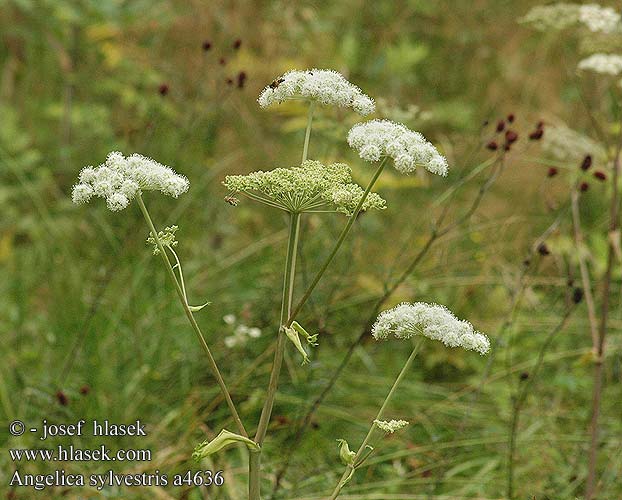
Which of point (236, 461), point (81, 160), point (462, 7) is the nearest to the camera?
point (236, 461)

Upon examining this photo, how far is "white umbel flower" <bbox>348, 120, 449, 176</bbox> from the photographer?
150 centimetres

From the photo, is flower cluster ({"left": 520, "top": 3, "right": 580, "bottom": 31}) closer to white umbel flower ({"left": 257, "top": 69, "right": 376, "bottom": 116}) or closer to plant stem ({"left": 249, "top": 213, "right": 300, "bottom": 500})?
white umbel flower ({"left": 257, "top": 69, "right": 376, "bottom": 116})

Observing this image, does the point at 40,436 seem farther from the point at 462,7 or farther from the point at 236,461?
the point at 462,7

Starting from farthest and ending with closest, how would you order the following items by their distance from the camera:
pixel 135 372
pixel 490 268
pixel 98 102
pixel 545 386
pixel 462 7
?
1. pixel 462 7
2. pixel 98 102
3. pixel 490 268
4. pixel 545 386
5. pixel 135 372

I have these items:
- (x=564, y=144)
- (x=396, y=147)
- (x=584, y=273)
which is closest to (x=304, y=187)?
(x=396, y=147)

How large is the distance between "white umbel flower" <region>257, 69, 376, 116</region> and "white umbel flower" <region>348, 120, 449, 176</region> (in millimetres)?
89

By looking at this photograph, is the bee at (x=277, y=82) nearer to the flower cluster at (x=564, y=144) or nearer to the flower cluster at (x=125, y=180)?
the flower cluster at (x=125, y=180)

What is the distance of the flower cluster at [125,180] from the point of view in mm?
1517

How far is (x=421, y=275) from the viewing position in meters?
4.08

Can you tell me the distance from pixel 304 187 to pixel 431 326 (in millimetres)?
349

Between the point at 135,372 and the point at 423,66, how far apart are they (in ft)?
13.6

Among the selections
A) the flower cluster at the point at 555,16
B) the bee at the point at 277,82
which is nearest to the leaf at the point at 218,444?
the bee at the point at 277,82

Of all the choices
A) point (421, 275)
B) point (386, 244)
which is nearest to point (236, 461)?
point (421, 275)

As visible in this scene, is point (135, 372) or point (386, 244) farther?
point (386, 244)
